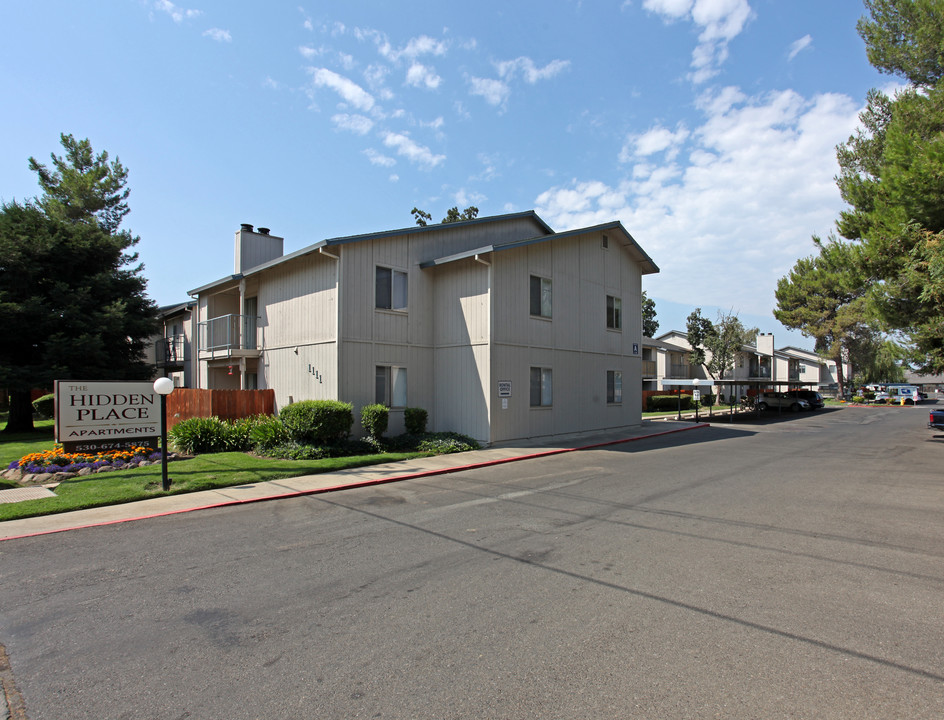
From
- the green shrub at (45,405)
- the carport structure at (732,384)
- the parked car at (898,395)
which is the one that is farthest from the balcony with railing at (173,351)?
the parked car at (898,395)

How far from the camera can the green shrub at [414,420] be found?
52.6ft

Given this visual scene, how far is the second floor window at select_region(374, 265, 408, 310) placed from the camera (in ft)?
54.5

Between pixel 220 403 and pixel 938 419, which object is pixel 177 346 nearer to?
pixel 220 403

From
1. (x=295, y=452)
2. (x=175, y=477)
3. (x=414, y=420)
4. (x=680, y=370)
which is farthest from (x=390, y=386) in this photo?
(x=680, y=370)

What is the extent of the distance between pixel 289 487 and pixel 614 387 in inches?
598

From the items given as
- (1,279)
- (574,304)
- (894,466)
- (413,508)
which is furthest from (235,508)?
(1,279)

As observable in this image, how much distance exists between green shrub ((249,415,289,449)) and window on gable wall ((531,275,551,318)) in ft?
29.0

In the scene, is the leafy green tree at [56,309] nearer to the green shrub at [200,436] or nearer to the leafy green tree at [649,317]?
the green shrub at [200,436]

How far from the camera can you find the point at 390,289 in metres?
16.9

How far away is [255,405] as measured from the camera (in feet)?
57.9

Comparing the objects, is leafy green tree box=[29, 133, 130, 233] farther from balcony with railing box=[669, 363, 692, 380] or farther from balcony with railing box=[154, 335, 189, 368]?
balcony with railing box=[669, 363, 692, 380]

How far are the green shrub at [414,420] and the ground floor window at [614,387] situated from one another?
8880 millimetres

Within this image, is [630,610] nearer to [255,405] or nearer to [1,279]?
[255,405]

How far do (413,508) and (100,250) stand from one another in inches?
942
